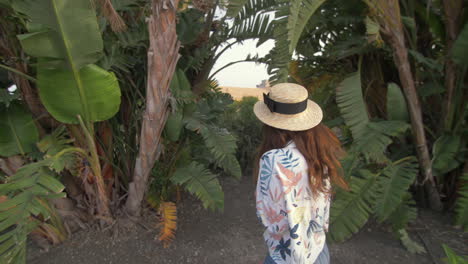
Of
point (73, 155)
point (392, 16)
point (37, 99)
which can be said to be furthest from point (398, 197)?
point (37, 99)

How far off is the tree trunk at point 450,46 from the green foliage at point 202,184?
2.40 meters

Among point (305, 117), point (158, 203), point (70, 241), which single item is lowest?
point (70, 241)

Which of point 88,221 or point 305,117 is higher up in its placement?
point 305,117

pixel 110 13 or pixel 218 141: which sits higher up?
pixel 110 13

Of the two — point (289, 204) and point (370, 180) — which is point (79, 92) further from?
point (370, 180)

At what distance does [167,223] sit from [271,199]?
6.35 feet

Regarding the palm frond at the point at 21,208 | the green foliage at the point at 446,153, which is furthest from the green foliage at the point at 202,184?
the green foliage at the point at 446,153

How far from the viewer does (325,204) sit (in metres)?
1.43

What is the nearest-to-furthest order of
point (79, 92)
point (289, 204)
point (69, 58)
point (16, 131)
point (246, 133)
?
1. point (289, 204)
2. point (69, 58)
3. point (79, 92)
4. point (16, 131)
5. point (246, 133)

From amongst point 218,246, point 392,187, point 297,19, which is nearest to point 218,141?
point 218,246

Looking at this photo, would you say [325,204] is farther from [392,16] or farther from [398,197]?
[392,16]

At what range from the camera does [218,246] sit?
120 inches

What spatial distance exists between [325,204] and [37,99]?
8.50 ft

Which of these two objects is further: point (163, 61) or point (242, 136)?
point (242, 136)
